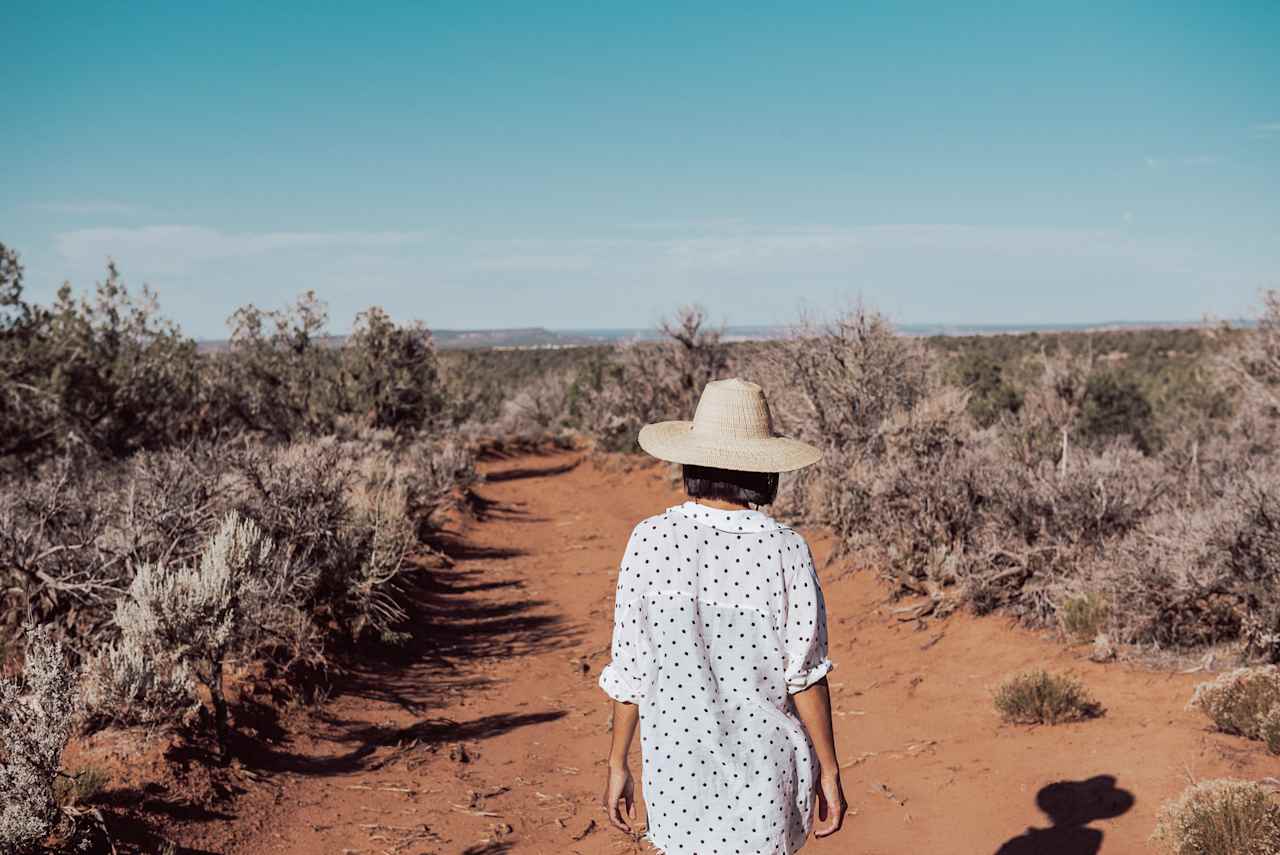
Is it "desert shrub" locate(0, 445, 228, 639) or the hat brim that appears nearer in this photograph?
the hat brim

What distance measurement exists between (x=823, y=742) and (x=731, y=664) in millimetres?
335

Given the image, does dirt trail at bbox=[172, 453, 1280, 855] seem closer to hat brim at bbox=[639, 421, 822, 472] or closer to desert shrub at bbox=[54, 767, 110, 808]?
desert shrub at bbox=[54, 767, 110, 808]

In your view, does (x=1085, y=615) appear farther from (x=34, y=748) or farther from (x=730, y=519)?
(x=34, y=748)

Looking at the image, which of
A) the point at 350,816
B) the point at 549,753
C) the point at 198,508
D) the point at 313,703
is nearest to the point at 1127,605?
the point at 549,753

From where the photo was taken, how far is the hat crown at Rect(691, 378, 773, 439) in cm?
252

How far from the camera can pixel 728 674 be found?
89.9 inches

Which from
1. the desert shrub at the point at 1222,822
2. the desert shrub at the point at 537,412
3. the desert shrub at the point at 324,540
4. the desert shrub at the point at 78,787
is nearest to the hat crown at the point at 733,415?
the desert shrub at the point at 1222,822

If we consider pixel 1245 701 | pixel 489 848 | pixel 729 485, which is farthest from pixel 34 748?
pixel 1245 701

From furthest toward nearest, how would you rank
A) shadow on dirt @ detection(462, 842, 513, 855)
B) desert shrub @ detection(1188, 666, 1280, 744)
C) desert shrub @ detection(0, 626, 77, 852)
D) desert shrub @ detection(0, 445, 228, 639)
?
desert shrub @ detection(0, 445, 228, 639) < desert shrub @ detection(1188, 666, 1280, 744) < shadow on dirt @ detection(462, 842, 513, 855) < desert shrub @ detection(0, 626, 77, 852)

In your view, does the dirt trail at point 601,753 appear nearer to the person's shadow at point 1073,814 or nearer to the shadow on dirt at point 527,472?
the person's shadow at point 1073,814

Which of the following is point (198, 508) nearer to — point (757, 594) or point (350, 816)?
point (350, 816)

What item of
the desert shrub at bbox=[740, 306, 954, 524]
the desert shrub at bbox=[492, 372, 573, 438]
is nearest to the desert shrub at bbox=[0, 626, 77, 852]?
the desert shrub at bbox=[740, 306, 954, 524]

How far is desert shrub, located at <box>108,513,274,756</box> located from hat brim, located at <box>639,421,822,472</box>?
12.6 ft

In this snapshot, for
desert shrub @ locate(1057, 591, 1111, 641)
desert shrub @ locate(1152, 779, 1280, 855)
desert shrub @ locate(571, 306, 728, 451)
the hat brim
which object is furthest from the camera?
desert shrub @ locate(571, 306, 728, 451)
